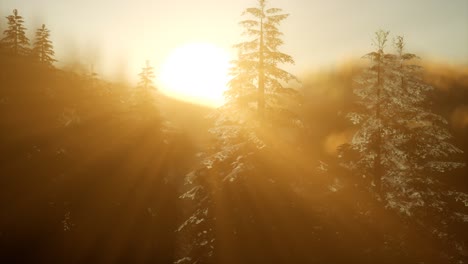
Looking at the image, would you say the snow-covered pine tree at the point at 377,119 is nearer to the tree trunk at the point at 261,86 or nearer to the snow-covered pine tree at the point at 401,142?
the snow-covered pine tree at the point at 401,142

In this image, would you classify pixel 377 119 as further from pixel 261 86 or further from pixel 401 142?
pixel 261 86

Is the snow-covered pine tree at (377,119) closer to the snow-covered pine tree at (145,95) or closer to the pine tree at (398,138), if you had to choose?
the pine tree at (398,138)

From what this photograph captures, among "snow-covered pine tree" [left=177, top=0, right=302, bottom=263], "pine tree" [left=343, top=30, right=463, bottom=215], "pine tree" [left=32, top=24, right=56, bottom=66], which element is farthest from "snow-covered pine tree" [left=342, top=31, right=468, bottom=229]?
"pine tree" [left=32, top=24, right=56, bottom=66]

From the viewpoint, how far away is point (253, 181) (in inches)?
546

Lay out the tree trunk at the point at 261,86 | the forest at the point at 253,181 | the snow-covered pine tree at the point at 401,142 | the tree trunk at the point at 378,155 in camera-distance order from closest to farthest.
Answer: the forest at the point at 253,181 → the tree trunk at the point at 261,86 → the snow-covered pine tree at the point at 401,142 → the tree trunk at the point at 378,155

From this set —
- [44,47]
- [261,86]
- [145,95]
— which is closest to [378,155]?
[261,86]

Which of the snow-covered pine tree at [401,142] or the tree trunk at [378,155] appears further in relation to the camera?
the tree trunk at [378,155]

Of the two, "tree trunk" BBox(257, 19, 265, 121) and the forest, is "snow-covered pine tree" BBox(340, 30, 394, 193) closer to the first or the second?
the forest

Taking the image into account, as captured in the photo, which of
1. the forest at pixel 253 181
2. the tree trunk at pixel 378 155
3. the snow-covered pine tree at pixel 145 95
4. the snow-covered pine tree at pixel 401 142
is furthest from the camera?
the snow-covered pine tree at pixel 145 95

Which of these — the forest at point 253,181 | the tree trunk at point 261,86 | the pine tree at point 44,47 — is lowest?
the forest at point 253,181

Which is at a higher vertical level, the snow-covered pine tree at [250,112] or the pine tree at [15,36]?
the pine tree at [15,36]

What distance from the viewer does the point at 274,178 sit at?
558 inches

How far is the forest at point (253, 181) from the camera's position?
1381 cm

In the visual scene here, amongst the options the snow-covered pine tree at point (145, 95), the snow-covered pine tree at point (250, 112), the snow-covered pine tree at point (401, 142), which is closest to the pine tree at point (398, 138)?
the snow-covered pine tree at point (401, 142)
